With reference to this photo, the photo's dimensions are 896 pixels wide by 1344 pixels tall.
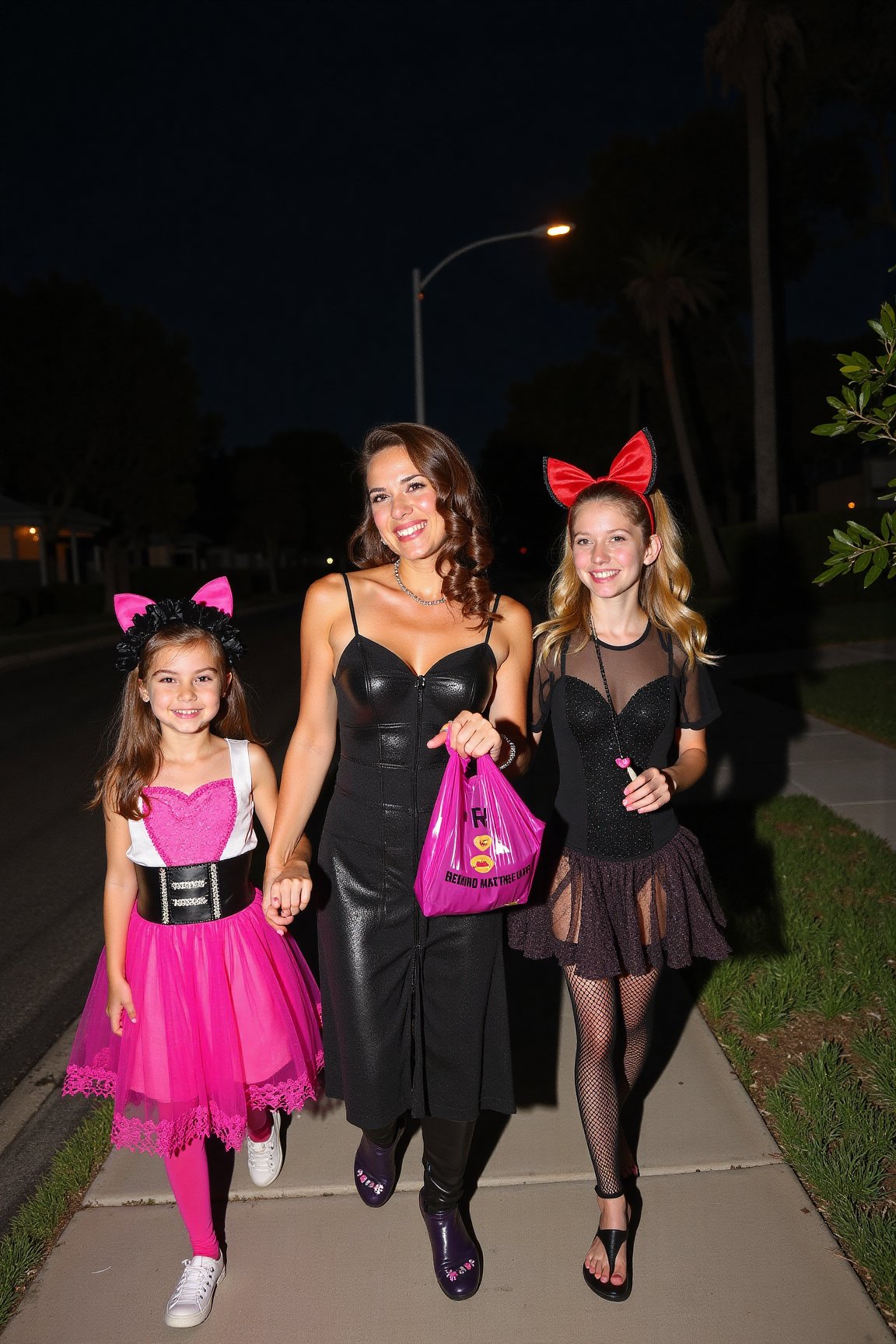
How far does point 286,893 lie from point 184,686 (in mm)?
667

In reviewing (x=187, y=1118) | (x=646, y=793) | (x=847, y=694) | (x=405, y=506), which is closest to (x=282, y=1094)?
(x=187, y=1118)

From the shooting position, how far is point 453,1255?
2.53 metres

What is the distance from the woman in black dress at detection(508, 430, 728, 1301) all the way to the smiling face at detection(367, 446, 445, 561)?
40 centimetres

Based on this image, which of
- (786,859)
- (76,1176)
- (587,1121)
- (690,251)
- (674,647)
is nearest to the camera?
(587,1121)

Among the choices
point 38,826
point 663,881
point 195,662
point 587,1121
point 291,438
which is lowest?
point 38,826

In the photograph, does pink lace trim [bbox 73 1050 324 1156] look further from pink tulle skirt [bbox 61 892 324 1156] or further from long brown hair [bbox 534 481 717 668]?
long brown hair [bbox 534 481 717 668]

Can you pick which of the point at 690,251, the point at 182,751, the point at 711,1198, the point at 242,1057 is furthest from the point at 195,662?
the point at 690,251

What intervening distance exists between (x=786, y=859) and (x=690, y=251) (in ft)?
94.9

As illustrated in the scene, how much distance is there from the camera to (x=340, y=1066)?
8.87ft

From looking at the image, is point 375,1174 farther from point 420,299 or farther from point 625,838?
point 420,299

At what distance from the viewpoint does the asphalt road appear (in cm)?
364

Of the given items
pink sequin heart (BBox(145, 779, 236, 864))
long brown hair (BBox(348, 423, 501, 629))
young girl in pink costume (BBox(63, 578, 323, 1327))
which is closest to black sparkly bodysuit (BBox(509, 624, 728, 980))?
long brown hair (BBox(348, 423, 501, 629))

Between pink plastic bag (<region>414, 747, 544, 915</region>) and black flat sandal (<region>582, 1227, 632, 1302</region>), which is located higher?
pink plastic bag (<region>414, 747, 544, 915</region>)

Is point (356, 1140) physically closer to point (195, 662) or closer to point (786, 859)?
point (195, 662)
